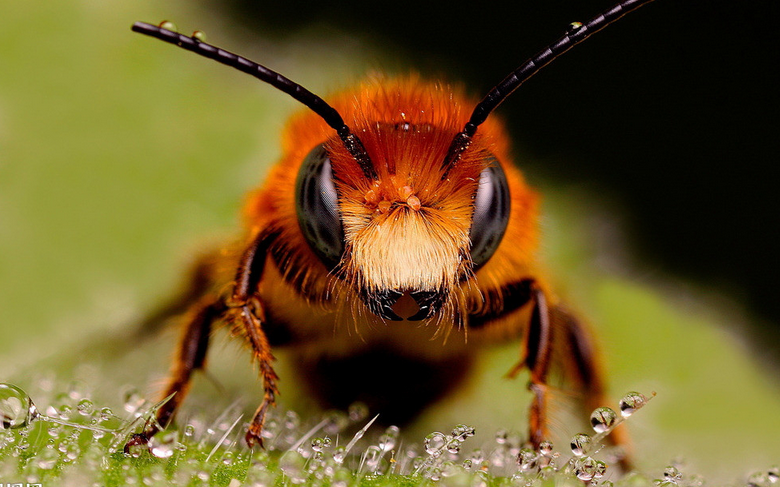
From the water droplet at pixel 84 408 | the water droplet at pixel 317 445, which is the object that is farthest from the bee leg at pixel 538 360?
the water droplet at pixel 84 408

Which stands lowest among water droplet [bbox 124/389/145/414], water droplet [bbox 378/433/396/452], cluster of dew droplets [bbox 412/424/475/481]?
water droplet [bbox 124/389/145/414]

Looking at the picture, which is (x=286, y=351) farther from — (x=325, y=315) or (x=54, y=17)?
(x=54, y=17)

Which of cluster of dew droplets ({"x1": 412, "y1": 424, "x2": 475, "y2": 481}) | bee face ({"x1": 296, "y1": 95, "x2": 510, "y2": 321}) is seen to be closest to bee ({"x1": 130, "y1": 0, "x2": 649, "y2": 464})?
bee face ({"x1": 296, "y1": 95, "x2": 510, "y2": 321})

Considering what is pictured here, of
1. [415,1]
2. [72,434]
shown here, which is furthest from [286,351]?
[415,1]

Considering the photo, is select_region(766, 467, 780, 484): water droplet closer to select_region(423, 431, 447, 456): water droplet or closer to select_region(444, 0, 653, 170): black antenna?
select_region(423, 431, 447, 456): water droplet

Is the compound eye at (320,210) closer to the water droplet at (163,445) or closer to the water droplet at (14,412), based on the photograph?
the water droplet at (163,445)
